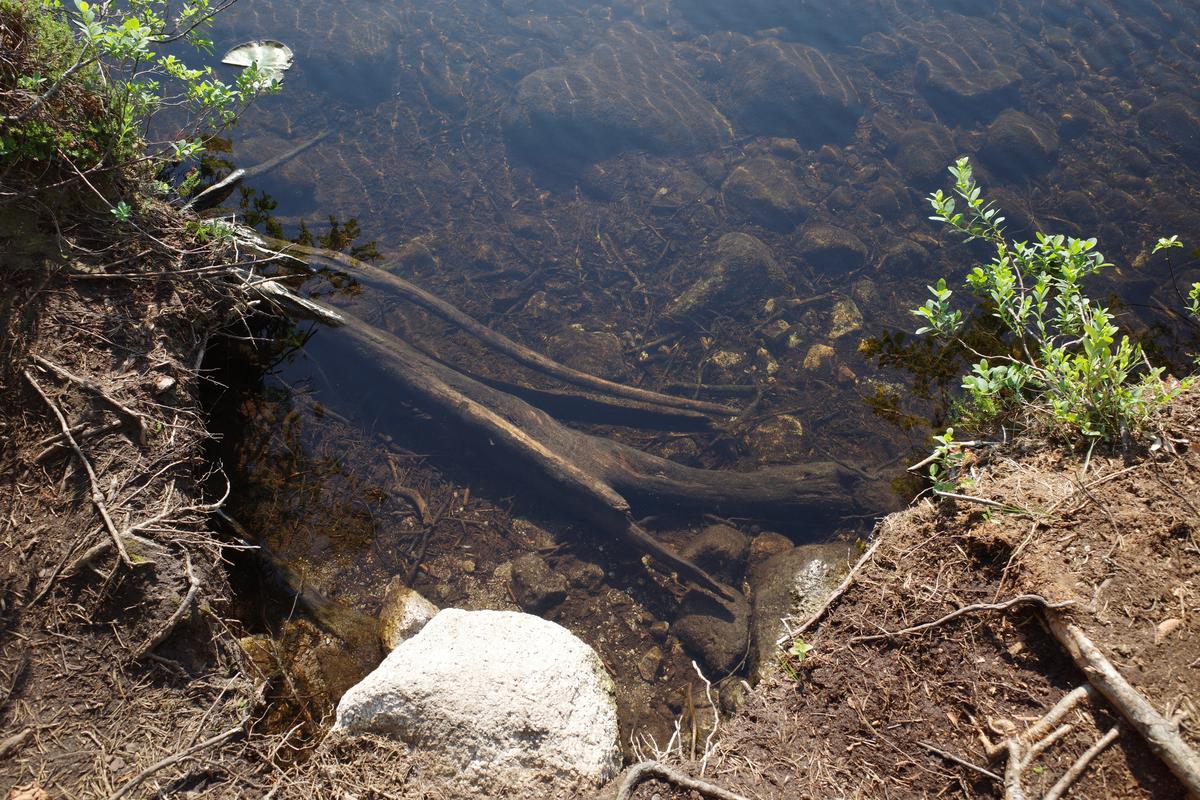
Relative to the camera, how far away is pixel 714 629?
532 cm

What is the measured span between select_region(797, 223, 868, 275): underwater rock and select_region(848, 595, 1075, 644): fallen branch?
725 centimetres

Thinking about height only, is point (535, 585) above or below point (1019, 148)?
below

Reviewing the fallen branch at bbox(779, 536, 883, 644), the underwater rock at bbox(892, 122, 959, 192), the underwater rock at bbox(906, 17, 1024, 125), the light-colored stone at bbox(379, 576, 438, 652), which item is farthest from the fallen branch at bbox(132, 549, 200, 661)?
the underwater rock at bbox(906, 17, 1024, 125)

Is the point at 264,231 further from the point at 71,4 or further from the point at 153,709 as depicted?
the point at 71,4

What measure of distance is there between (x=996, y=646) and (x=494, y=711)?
206 cm

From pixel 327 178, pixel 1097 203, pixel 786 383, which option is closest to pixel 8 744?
pixel 786 383

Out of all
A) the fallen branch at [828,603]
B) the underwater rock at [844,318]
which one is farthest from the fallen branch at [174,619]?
the underwater rock at [844,318]

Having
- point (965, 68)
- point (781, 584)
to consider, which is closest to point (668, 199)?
point (781, 584)

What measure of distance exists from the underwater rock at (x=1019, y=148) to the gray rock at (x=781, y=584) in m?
7.77

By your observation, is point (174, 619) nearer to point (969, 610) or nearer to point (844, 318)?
point (969, 610)

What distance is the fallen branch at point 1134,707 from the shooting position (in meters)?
1.56

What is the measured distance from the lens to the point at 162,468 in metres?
2.73

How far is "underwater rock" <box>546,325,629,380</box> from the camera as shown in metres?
7.31

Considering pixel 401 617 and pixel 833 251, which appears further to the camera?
pixel 833 251
